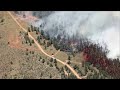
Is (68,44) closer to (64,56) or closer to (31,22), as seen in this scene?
(64,56)

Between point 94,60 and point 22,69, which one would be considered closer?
point 22,69

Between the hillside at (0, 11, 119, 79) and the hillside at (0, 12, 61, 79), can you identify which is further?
the hillside at (0, 11, 119, 79)

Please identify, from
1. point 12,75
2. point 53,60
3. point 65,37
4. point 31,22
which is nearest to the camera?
point 12,75

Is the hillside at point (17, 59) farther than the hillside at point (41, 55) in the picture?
No

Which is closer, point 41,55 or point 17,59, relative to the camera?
point 17,59

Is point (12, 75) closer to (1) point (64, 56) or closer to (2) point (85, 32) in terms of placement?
(1) point (64, 56)
